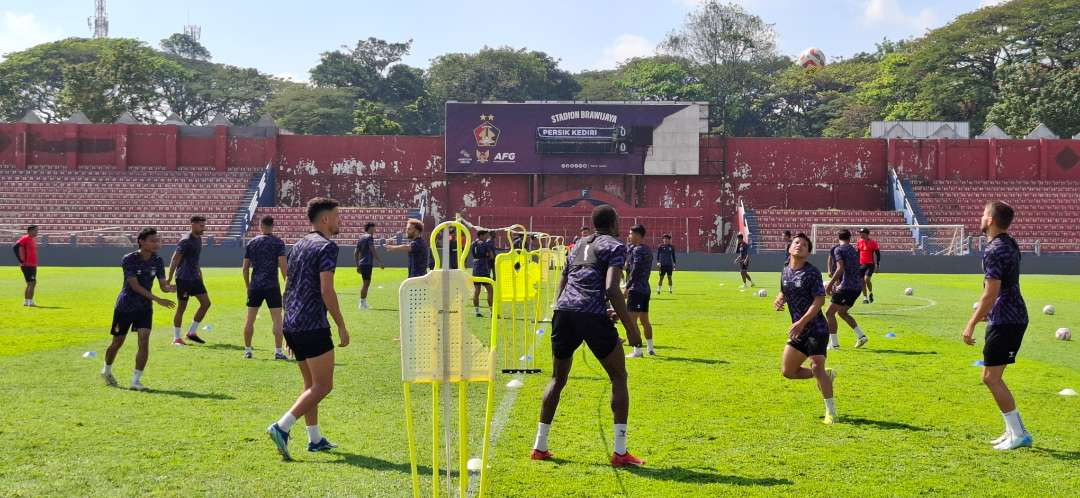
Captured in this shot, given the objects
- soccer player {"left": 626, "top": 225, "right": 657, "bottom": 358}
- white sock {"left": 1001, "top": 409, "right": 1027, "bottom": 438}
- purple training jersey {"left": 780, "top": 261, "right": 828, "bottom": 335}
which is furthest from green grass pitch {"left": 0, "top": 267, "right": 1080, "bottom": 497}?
purple training jersey {"left": 780, "top": 261, "right": 828, "bottom": 335}

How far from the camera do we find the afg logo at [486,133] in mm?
57094

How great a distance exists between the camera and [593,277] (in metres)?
8.41

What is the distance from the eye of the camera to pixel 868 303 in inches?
1032

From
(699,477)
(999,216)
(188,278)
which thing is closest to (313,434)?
(699,477)

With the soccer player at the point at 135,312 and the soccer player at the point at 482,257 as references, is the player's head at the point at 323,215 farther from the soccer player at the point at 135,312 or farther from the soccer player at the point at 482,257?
the soccer player at the point at 482,257

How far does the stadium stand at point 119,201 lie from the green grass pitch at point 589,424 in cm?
3624

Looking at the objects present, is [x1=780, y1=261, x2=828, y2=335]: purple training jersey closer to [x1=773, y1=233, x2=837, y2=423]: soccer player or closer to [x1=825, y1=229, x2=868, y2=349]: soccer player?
[x1=773, y1=233, x2=837, y2=423]: soccer player

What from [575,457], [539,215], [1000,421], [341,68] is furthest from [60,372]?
[341,68]

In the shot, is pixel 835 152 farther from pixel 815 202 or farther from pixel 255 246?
pixel 255 246

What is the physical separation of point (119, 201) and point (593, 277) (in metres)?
52.5

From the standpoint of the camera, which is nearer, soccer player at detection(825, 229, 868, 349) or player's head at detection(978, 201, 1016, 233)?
player's head at detection(978, 201, 1016, 233)

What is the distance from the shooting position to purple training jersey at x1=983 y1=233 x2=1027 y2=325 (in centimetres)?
865

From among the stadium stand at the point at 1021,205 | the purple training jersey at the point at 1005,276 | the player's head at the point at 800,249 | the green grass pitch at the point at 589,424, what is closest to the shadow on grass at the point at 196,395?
the green grass pitch at the point at 589,424

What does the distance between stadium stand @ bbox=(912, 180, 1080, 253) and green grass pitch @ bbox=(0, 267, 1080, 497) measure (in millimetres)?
39535
